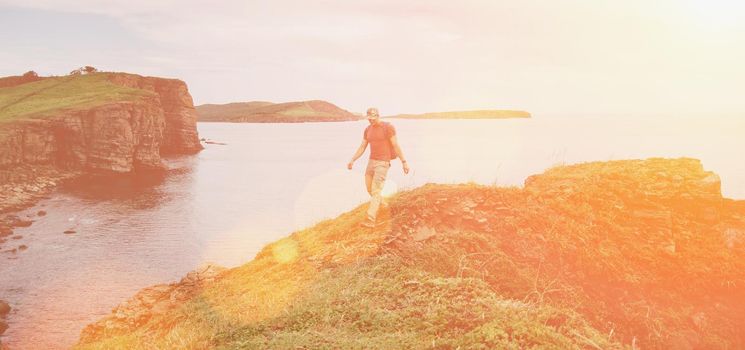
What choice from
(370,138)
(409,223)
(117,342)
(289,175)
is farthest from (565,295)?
(289,175)

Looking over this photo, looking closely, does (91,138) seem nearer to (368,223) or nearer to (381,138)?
(368,223)

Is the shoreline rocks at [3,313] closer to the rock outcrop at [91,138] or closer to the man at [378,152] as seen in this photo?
the man at [378,152]

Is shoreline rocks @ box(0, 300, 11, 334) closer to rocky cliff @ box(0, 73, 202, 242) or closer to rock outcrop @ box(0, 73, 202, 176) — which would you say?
rocky cliff @ box(0, 73, 202, 242)

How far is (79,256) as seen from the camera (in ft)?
124

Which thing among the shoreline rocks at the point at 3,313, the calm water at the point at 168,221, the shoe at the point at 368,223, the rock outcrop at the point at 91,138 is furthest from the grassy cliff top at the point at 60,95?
the shoe at the point at 368,223

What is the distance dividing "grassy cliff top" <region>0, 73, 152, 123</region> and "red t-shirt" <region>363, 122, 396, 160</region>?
8505 centimetres

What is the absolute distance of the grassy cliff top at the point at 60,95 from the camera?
87875 mm

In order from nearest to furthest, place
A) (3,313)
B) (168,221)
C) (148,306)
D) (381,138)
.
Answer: (381,138)
(148,306)
(3,313)
(168,221)

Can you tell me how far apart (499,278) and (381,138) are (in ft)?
16.4

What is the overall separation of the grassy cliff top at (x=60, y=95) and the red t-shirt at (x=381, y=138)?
85048 millimetres

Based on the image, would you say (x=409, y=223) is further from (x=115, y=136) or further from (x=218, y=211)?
(x=115, y=136)

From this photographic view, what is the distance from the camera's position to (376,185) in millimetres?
14102

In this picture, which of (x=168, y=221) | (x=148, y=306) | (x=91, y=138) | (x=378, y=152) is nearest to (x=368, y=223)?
(x=378, y=152)

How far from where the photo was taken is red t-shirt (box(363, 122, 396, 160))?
1398 centimetres
